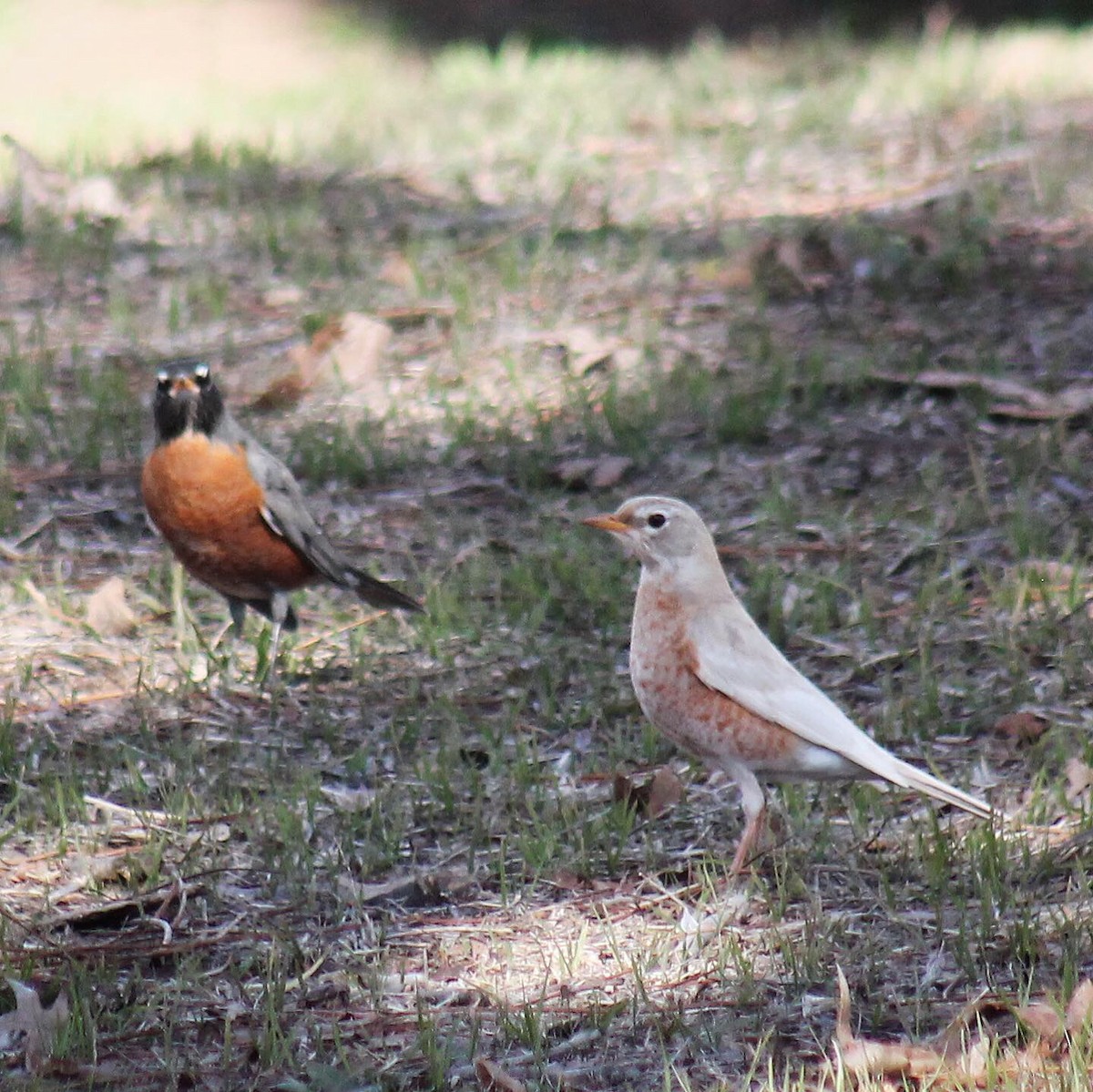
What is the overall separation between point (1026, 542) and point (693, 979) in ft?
8.09

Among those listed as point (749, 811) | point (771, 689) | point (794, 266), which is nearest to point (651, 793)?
point (749, 811)

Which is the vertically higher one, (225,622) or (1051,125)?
(1051,125)

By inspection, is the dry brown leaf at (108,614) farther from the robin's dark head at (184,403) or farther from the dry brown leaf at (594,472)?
the dry brown leaf at (594,472)

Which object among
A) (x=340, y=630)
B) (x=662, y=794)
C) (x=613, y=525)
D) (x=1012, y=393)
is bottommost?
(x=340, y=630)

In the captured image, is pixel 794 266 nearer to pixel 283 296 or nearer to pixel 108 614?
pixel 283 296

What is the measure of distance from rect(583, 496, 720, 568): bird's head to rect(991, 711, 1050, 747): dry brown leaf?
0.95m

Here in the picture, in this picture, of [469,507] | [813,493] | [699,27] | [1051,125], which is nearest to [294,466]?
[469,507]

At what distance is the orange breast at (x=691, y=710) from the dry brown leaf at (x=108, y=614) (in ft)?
6.25

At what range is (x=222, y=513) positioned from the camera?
541cm

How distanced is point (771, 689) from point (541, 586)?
1.67m

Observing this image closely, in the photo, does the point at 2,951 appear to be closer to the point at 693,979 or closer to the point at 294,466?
the point at 693,979

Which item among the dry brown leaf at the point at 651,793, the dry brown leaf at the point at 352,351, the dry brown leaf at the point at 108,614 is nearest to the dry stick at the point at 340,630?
the dry brown leaf at the point at 108,614

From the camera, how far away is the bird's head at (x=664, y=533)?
418cm

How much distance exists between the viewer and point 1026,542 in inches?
218
